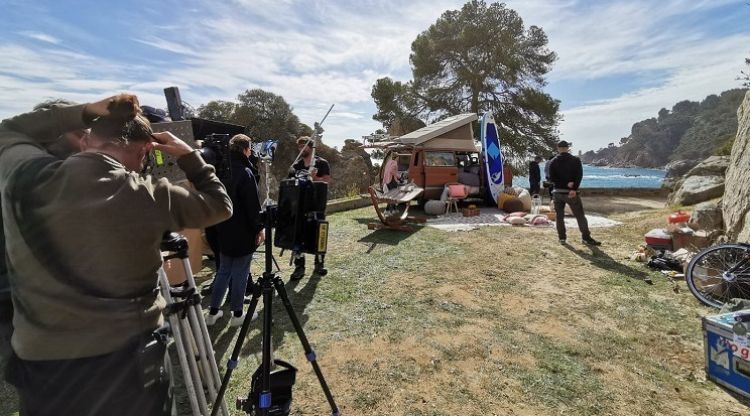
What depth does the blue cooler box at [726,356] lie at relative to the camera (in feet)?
9.12

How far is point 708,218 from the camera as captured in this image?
6414 millimetres

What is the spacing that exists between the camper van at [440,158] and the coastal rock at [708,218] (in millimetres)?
6145

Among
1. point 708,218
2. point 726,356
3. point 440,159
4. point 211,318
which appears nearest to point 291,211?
point 211,318

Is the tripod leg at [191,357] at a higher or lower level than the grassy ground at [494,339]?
higher

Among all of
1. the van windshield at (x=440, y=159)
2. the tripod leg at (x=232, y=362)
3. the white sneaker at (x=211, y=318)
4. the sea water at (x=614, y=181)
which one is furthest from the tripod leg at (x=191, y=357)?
the sea water at (x=614, y=181)

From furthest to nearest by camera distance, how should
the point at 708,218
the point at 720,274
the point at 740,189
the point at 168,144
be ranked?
the point at 708,218, the point at 740,189, the point at 720,274, the point at 168,144

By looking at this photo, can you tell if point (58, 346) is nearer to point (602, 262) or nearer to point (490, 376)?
point (490, 376)

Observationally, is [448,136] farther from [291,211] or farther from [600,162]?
[600,162]

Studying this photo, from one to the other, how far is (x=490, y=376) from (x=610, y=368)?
108cm

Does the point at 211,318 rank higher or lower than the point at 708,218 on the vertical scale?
lower

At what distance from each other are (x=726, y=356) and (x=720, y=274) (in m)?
1.98

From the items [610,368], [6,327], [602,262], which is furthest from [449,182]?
[6,327]

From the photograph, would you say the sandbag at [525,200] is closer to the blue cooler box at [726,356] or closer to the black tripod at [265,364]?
the blue cooler box at [726,356]

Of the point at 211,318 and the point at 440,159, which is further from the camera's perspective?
the point at 440,159
